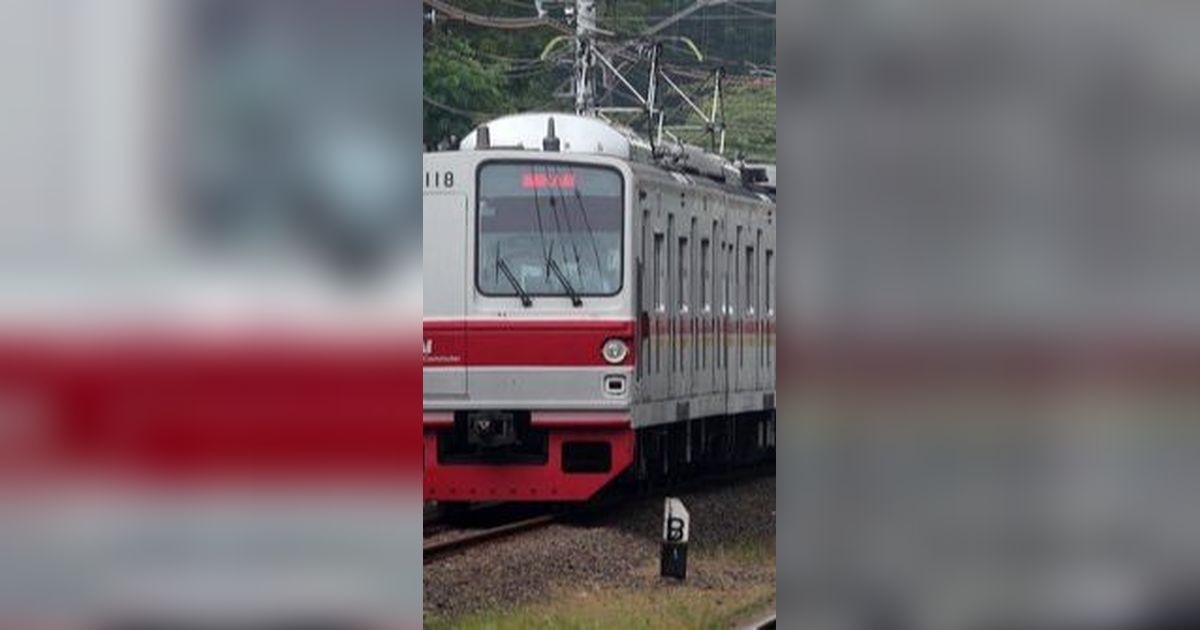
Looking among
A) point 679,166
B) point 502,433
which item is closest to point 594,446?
point 502,433

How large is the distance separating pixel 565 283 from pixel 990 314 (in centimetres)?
1002

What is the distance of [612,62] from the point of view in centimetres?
1259

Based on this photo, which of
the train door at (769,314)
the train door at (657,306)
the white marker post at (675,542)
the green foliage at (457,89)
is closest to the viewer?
the white marker post at (675,542)

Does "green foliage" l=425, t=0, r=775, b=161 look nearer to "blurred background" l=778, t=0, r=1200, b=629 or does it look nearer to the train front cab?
the train front cab

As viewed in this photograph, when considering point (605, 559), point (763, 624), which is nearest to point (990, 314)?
point (763, 624)

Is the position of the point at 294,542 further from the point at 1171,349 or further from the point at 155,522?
the point at 1171,349

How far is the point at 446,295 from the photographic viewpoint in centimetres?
1346

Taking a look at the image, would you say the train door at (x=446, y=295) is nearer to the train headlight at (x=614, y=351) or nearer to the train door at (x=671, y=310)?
the train headlight at (x=614, y=351)

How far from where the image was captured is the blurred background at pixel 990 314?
3494 millimetres

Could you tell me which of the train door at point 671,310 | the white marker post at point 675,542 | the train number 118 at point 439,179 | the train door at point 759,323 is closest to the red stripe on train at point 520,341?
the train number 118 at point 439,179

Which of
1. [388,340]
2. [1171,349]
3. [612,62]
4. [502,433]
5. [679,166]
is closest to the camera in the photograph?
[1171,349]

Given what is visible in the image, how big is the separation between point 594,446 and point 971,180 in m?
10.1

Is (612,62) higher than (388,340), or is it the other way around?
(612,62)

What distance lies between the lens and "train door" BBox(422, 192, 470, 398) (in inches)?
524
